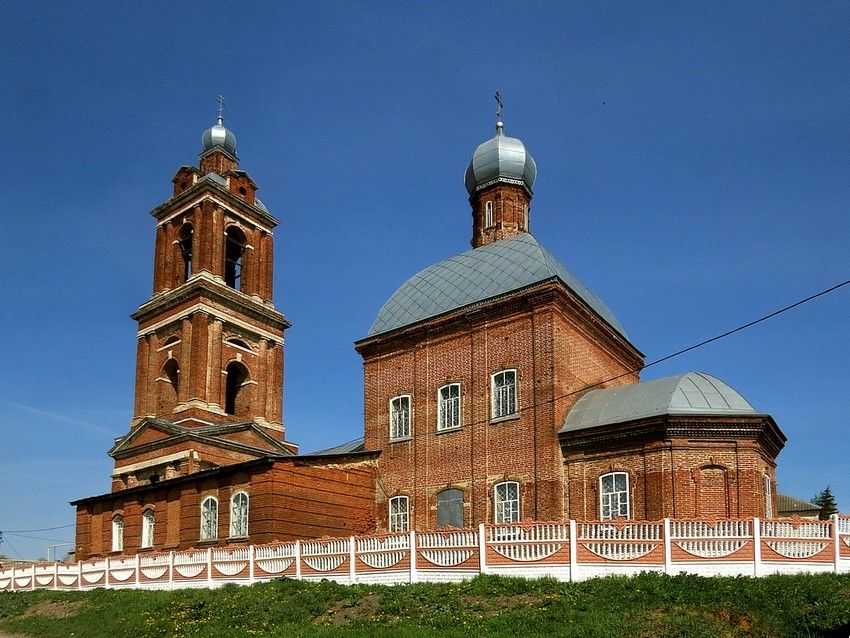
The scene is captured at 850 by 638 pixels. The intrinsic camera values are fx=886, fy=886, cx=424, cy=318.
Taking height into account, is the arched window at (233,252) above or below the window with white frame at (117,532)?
above

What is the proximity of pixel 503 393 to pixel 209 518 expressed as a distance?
958cm

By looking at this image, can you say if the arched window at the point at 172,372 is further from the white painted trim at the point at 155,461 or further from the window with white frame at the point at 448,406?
the window with white frame at the point at 448,406

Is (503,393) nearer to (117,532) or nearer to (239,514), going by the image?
(239,514)

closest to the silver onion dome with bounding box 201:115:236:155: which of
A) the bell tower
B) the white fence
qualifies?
the bell tower

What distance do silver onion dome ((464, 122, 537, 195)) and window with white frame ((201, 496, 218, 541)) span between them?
14320mm

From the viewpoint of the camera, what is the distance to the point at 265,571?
61.3 feet

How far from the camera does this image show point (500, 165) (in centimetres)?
3156

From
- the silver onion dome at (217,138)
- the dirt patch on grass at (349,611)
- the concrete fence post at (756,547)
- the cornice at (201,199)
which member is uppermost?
Result: the silver onion dome at (217,138)

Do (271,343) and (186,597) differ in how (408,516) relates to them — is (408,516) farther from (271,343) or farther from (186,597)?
(271,343)

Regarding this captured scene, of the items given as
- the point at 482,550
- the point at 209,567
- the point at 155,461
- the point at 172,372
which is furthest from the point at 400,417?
the point at 172,372

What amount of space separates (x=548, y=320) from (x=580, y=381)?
1.99m

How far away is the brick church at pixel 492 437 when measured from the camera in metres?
19.9

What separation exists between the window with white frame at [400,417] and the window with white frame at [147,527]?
30.7 feet

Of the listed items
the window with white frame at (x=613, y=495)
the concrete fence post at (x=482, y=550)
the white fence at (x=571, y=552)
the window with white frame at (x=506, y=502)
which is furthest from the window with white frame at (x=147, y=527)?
the concrete fence post at (x=482, y=550)
